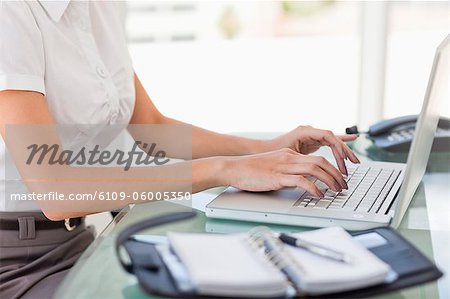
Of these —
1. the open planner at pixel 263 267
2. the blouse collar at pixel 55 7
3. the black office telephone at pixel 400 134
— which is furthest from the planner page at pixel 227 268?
the black office telephone at pixel 400 134

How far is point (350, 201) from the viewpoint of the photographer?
1.23m

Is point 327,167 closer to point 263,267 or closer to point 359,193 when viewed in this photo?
point 359,193

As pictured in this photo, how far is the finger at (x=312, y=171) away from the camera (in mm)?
1215

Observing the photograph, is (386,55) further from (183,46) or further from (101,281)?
(101,281)

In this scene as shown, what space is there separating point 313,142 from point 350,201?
0.35 metres

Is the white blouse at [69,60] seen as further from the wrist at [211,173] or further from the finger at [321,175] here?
the finger at [321,175]

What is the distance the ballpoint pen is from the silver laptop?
217mm

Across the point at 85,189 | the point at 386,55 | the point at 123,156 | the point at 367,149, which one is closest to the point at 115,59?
the point at 123,156

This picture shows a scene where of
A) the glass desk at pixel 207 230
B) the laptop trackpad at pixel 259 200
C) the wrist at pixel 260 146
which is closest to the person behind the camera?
the glass desk at pixel 207 230

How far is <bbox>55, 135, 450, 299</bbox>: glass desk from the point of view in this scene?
0.95 metres

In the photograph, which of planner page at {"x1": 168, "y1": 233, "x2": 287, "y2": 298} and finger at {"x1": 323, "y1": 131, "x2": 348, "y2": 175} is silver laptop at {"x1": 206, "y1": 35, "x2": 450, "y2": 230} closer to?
finger at {"x1": 323, "y1": 131, "x2": 348, "y2": 175}

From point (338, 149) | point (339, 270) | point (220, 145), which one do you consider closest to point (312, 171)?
point (338, 149)

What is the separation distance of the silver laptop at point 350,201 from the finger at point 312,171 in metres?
0.03

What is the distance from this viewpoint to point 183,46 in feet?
11.9
